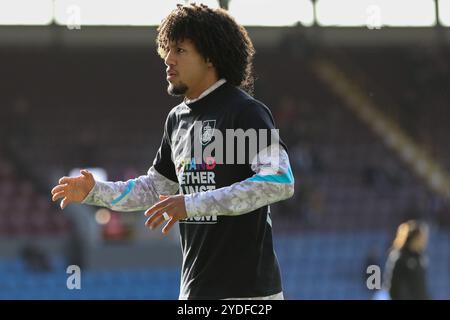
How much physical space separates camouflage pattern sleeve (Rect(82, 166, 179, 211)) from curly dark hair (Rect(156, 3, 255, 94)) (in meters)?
0.49

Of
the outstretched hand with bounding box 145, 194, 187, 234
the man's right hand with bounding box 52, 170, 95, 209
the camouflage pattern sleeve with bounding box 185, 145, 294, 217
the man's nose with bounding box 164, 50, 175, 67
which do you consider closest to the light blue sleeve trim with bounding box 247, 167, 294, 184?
the camouflage pattern sleeve with bounding box 185, 145, 294, 217

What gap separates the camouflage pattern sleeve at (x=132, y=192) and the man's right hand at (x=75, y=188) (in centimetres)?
2

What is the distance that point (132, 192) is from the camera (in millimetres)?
3619

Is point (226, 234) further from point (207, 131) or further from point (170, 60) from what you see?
point (170, 60)

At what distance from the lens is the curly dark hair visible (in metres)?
3.38

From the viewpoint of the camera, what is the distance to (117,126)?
19953 millimetres

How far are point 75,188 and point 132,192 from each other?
22 centimetres

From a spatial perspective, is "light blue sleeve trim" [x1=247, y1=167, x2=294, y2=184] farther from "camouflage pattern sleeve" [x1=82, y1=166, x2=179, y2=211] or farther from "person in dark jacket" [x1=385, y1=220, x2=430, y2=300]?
"person in dark jacket" [x1=385, y1=220, x2=430, y2=300]

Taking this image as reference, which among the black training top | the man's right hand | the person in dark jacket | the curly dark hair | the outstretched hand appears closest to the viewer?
the outstretched hand

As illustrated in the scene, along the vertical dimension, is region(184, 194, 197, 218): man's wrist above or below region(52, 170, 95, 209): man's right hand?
below

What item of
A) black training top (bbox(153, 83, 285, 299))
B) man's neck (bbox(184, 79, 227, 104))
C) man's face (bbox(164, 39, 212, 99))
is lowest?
black training top (bbox(153, 83, 285, 299))

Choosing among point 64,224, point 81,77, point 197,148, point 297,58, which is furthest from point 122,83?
point 197,148

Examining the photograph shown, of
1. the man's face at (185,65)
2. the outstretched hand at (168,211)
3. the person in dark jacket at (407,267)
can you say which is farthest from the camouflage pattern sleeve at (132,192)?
the person in dark jacket at (407,267)

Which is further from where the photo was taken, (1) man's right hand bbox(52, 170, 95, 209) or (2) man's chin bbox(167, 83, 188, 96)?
(1) man's right hand bbox(52, 170, 95, 209)
